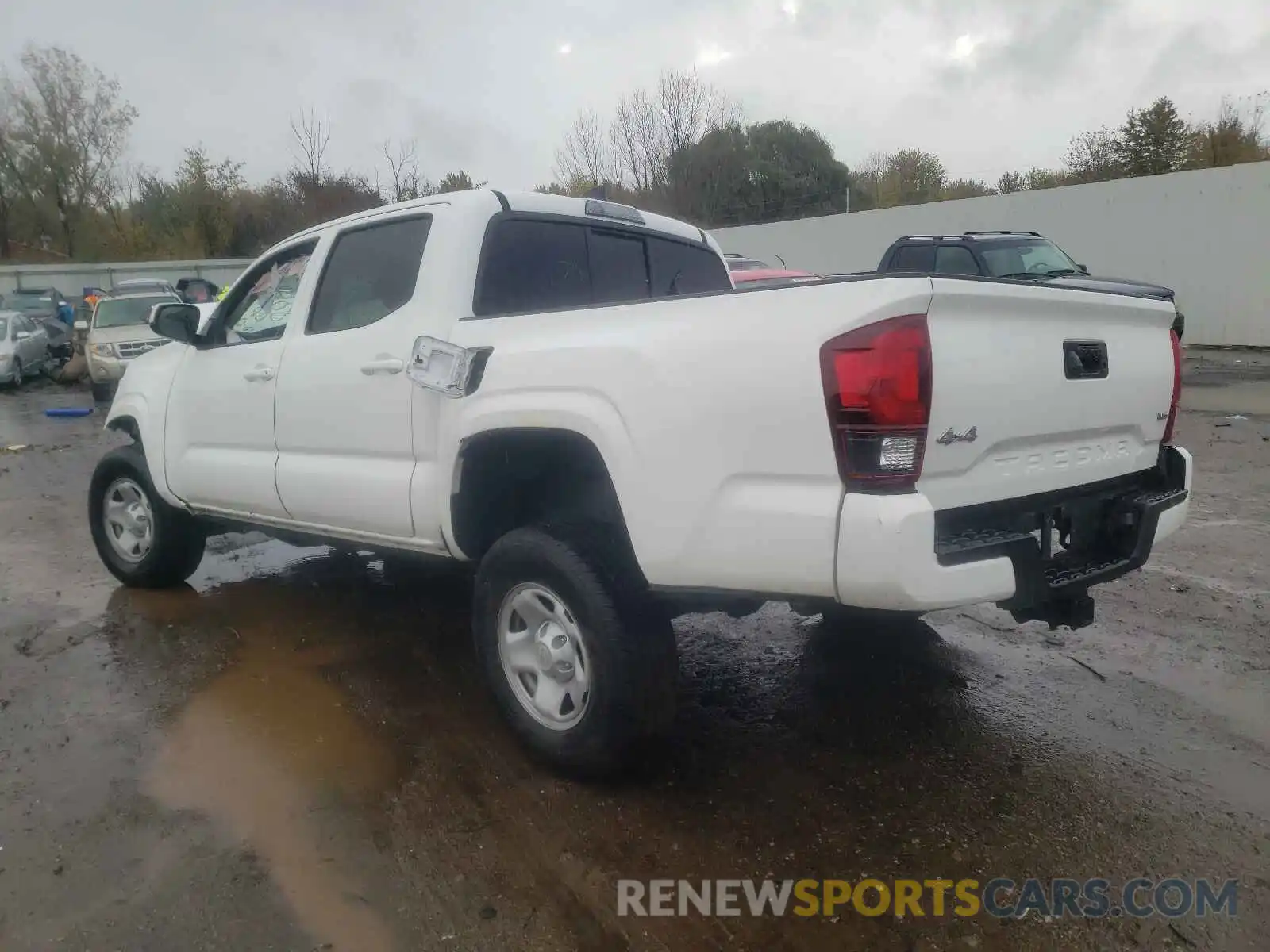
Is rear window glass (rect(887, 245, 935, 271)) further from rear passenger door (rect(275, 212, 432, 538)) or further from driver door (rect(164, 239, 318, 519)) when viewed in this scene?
rear passenger door (rect(275, 212, 432, 538))

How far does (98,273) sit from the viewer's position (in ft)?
120

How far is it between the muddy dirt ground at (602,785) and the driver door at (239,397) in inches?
29.9

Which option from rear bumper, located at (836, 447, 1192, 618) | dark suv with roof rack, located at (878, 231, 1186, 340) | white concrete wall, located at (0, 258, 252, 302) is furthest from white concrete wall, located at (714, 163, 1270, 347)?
white concrete wall, located at (0, 258, 252, 302)

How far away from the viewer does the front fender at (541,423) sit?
2736 millimetres

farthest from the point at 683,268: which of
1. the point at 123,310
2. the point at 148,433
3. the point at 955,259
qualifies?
the point at 123,310

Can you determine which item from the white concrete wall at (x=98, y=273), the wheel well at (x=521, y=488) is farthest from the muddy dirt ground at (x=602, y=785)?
the white concrete wall at (x=98, y=273)

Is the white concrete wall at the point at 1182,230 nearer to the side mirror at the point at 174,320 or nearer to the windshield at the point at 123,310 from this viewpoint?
the windshield at the point at 123,310

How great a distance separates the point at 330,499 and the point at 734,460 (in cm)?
205

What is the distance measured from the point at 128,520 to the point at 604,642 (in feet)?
12.4

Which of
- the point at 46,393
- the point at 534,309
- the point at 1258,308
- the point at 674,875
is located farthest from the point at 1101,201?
the point at 46,393

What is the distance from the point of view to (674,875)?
2.58 meters

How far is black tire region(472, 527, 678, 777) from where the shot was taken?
9.13ft

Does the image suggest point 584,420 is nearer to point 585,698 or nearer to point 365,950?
point 585,698

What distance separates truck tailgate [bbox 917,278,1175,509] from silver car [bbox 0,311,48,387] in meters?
20.9
